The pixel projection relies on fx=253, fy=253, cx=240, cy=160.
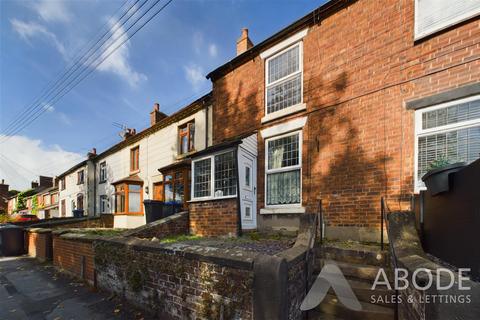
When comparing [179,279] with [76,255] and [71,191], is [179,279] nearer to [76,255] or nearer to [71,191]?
[76,255]

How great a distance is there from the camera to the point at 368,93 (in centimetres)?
630

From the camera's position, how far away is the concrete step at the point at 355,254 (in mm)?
4512

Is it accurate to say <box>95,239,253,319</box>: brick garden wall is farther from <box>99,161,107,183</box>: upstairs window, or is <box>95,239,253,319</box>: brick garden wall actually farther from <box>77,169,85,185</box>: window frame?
<box>77,169,85,185</box>: window frame

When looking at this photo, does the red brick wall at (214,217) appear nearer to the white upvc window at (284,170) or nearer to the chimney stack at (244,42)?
the white upvc window at (284,170)

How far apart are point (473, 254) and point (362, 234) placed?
3226 millimetres

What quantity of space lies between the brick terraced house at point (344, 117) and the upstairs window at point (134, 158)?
1001 cm

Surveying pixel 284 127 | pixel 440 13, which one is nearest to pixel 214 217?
pixel 284 127

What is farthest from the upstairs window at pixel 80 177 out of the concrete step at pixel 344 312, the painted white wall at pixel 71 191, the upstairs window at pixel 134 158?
the concrete step at pixel 344 312

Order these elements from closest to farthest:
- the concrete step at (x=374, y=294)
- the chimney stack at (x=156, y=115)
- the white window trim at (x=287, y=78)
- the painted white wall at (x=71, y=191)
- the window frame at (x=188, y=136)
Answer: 1. the concrete step at (x=374, y=294)
2. the white window trim at (x=287, y=78)
3. the window frame at (x=188, y=136)
4. the chimney stack at (x=156, y=115)
5. the painted white wall at (x=71, y=191)

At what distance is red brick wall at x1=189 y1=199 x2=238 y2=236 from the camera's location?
761 centimetres

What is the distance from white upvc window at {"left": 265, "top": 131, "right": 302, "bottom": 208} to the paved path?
4724 millimetres

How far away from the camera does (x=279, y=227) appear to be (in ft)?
25.1

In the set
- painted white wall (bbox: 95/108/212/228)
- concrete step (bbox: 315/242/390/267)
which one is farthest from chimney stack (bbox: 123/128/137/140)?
concrete step (bbox: 315/242/390/267)

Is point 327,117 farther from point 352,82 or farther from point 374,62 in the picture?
point 374,62
